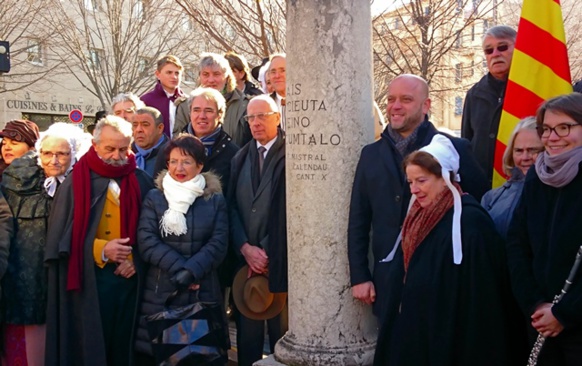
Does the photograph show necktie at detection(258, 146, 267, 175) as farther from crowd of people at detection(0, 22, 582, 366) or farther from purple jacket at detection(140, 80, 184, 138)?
purple jacket at detection(140, 80, 184, 138)

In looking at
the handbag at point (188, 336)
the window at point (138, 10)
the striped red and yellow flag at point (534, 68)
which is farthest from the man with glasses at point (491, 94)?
the window at point (138, 10)

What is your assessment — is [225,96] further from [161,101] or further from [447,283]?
[447,283]

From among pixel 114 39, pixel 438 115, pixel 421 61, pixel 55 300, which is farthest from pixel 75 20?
pixel 55 300

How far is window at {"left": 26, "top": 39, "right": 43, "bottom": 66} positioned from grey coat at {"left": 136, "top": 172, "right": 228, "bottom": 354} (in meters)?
16.2

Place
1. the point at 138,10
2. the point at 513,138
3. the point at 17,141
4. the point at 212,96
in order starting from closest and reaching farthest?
the point at 513,138 < the point at 17,141 < the point at 212,96 < the point at 138,10

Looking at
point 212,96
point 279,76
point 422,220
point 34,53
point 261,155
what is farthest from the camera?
point 34,53

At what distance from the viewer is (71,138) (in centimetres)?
505

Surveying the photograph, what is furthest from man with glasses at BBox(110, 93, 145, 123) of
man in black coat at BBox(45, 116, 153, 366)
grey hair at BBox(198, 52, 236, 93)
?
man in black coat at BBox(45, 116, 153, 366)

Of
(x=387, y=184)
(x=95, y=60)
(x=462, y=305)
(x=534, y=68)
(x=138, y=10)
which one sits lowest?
(x=462, y=305)

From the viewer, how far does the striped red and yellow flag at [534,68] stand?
4613 mm

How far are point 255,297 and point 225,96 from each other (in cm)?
226

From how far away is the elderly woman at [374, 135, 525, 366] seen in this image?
11.1ft

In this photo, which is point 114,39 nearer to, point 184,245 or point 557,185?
point 184,245

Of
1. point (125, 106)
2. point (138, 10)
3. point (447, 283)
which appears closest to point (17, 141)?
point (125, 106)
